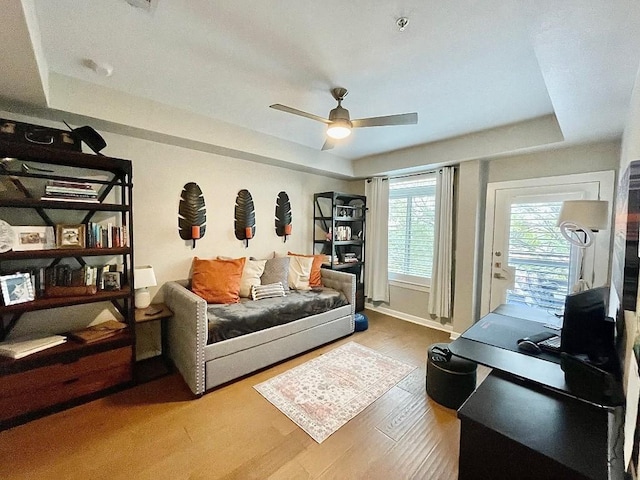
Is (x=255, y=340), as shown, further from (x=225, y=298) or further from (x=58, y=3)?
(x=58, y=3)

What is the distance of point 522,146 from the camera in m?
2.79

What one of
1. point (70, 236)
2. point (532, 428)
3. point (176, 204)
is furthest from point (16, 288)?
point (532, 428)

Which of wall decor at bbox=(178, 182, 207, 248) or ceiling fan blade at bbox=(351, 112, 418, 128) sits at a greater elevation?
ceiling fan blade at bbox=(351, 112, 418, 128)

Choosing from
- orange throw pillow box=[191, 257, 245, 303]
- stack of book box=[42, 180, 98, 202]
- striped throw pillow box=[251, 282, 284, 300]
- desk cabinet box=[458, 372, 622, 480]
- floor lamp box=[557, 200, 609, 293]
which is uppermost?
stack of book box=[42, 180, 98, 202]

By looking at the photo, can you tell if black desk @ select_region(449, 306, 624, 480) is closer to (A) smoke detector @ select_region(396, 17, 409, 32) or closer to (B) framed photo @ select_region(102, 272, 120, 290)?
(A) smoke detector @ select_region(396, 17, 409, 32)

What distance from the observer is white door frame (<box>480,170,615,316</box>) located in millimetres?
2521

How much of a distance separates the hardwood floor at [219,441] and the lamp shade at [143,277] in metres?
0.89

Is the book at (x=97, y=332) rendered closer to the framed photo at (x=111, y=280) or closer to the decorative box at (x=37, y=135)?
the framed photo at (x=111, y=280)

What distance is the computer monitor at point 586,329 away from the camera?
1.41 meters

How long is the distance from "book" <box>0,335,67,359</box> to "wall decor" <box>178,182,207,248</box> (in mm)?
1344

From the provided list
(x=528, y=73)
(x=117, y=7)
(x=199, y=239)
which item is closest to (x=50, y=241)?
(x=199, y=239)

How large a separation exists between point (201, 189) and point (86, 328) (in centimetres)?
171

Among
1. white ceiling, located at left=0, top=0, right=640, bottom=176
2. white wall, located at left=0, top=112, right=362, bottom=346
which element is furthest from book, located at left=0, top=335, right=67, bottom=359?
white ceiling, located at left=0, top=0, right=640, bottom=176

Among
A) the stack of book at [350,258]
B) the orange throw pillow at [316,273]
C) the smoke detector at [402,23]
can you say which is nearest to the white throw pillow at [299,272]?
the orange throw pillow at [316,273]
